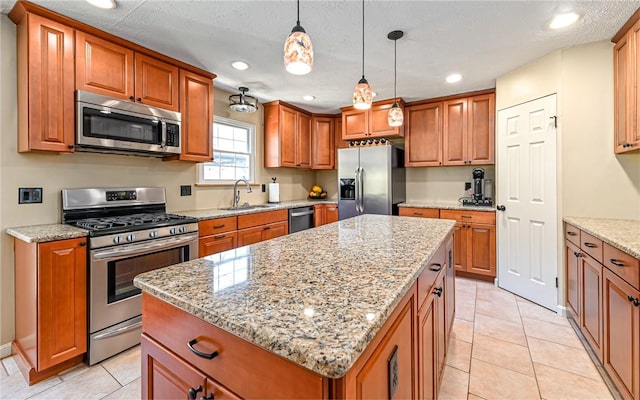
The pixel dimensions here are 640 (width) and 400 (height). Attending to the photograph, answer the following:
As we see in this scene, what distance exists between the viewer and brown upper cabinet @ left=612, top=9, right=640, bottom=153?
208 centimetres

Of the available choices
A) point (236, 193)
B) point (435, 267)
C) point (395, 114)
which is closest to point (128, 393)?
point (435, 267)

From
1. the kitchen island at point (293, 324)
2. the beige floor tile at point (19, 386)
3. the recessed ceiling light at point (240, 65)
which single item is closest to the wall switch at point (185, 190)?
the recessed ceiling light at point (240, 65)

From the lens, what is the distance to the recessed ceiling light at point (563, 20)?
81.7 inches

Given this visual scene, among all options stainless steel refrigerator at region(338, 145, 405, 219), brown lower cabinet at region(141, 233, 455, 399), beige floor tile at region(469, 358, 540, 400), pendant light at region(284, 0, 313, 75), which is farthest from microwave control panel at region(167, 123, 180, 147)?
beige floor tile at region(469, 358, 540, 400)

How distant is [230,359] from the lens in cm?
70

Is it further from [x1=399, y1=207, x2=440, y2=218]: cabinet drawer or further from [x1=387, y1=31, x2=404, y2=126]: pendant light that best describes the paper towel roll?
[x1=387, y1=31, x2=404, y2=126]: pendant light

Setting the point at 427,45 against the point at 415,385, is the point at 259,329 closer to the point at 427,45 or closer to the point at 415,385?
the point at 415,385

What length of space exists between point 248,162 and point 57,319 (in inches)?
106

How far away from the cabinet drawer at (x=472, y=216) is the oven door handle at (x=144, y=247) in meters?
2.88

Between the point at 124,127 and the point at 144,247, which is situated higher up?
the point at 124,127

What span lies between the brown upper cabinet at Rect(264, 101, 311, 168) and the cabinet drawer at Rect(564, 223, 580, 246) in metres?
3.24

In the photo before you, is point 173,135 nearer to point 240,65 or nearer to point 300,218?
point 240,65

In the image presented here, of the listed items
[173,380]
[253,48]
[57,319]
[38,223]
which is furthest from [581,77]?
[38,223]

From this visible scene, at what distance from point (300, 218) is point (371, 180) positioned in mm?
1112
